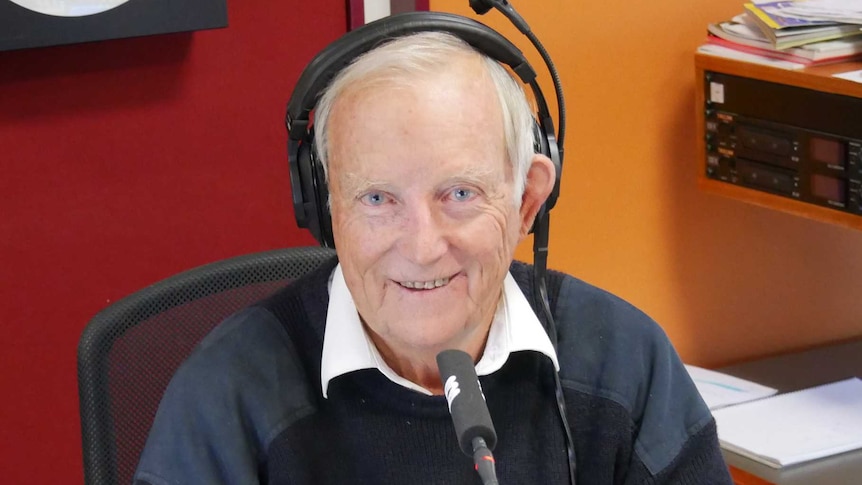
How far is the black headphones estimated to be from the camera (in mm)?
1171

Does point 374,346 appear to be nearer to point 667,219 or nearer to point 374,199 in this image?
point 374,199

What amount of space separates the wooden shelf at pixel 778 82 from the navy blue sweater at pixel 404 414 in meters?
0.65

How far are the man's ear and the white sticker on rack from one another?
0.83 metres

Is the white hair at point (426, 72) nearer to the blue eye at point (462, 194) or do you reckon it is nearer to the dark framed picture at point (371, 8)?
the blue eye at point (462, 194)

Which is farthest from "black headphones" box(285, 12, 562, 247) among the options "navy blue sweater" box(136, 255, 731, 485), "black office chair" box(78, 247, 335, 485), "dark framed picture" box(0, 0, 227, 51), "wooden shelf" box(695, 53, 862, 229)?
"wooden shelf" box(695, 53, 862, 229)

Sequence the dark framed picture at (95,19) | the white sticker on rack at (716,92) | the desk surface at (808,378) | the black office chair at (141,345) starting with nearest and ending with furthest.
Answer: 1. the black office chair at (141,345)
2. the dark framed picture at (95,19)
3. the desk surface at (808,378)
4. the white sticker on rack at (716,92)

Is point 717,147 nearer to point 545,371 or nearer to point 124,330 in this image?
point 545,371

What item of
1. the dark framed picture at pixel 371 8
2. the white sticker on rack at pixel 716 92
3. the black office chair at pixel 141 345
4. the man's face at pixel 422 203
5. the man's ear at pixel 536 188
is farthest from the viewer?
the white sticker on rack at pixel 716 92

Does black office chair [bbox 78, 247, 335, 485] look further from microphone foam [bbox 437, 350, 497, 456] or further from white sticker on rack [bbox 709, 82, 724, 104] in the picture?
white sticker on rack [bbox 709, 82, 724, 104]

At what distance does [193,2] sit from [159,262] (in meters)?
0.42

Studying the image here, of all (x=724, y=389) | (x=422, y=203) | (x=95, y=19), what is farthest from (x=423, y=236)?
(x=724, y=389)

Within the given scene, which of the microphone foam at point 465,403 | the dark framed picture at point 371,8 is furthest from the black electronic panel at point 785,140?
the microphone foam at point 465,403

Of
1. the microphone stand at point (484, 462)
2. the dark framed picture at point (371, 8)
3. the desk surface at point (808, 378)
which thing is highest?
the dark framed picture at point (371, 8)

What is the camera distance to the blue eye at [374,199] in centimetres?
119
